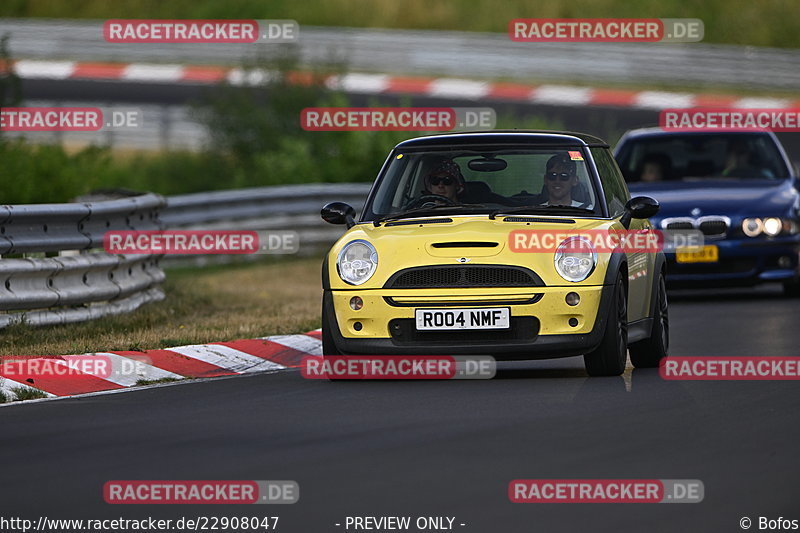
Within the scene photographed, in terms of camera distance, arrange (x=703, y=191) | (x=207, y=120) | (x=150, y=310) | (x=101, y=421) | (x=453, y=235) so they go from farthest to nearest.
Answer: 1. (x=207, y=120)
2. (x=703, y=191)
3. (x=150, y=310)
4. (x=453, y=235)
5. (x=101, y=421)

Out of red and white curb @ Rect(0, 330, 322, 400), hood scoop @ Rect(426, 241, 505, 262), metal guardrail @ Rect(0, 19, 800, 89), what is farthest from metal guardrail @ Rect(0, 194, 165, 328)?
metal guardrail @ Rect(0, 19, 800, 89)

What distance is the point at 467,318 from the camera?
418 inches

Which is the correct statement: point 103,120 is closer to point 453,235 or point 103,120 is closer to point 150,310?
point 150,310

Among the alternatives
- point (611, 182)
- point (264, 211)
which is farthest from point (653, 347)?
point (264, 211)

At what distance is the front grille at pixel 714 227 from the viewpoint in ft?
55.3

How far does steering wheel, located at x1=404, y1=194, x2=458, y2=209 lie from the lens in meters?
11.7

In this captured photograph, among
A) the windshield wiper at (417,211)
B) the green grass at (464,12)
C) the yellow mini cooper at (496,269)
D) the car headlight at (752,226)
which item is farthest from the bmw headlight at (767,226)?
the green grass at (464,12)

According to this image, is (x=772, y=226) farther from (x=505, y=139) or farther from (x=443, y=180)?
(x=443, y=180)

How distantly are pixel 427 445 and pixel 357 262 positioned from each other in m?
2.87

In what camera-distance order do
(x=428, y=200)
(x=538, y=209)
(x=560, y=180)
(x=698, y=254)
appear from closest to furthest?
(x=538, y=209) < (x=560, y=180) < (x=428, y=200) < (x=698, y=254)

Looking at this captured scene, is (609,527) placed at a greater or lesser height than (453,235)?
lesser

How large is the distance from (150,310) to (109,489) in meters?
7.82

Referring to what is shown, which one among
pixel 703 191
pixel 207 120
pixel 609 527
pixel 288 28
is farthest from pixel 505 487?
pixel 288 28

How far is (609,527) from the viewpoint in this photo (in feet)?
21.1
